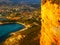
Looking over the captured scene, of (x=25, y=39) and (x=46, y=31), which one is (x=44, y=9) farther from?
(x=25, y=39)

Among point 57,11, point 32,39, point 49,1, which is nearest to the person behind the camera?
point 57,11

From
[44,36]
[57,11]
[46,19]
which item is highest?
[57,11]

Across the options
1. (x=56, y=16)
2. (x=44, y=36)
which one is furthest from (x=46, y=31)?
(x=56, y=16)

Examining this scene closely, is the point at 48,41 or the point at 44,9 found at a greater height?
Result: the point at 44,9

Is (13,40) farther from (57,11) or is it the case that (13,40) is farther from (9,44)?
(57,11)

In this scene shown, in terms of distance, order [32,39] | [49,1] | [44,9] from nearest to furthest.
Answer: [49,1] → [44,9] → [32,39]

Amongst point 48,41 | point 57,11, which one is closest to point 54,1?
point 57,11

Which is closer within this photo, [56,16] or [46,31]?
[56,16]
